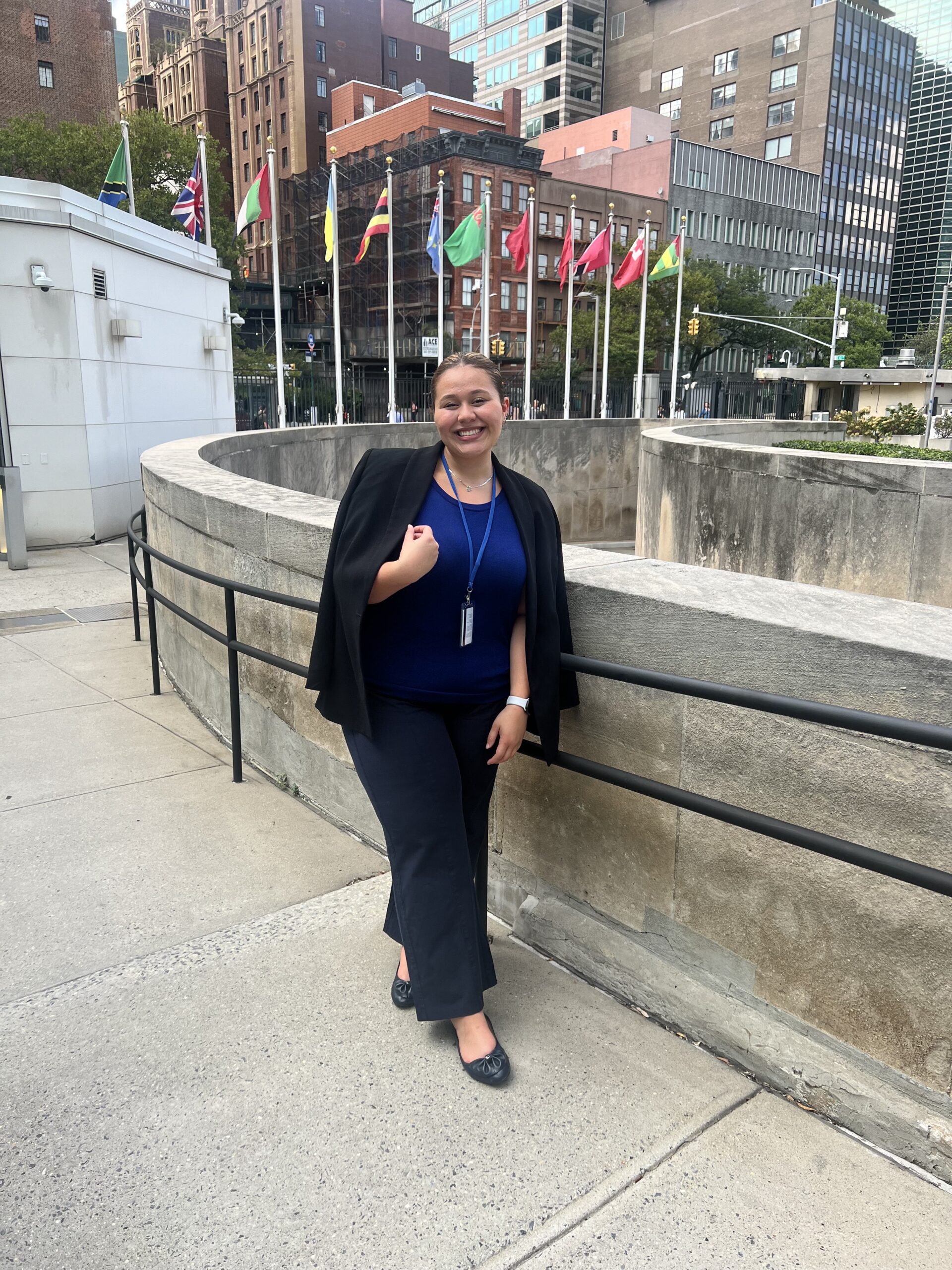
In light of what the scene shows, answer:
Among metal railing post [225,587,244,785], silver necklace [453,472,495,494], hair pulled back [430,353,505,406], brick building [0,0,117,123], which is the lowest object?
metal railing post [225,587,244,785]

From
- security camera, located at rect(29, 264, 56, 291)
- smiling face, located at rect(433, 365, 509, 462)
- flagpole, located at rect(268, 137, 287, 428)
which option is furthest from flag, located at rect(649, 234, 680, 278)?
smiling face, located at rect(433, 365, 509, 462)

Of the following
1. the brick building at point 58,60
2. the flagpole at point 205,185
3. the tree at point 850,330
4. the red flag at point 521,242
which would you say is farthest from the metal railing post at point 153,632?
the tree at point 850,330

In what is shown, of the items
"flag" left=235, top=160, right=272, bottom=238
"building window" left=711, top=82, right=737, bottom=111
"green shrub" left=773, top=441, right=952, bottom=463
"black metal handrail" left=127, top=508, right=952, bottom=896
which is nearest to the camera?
"black metal handrail" left=127, top=508, right=952, bottom=896

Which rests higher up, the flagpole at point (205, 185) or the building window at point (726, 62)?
the building window at point (726, 62)

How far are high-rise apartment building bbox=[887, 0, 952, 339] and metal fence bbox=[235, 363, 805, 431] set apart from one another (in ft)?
214

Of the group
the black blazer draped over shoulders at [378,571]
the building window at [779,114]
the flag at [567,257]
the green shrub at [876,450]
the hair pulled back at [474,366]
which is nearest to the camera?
the black blazer draped over shoulders at [378,571]

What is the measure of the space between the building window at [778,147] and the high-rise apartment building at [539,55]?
829 inches

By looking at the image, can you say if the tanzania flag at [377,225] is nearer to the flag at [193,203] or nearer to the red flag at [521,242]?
the flag at [193,203]

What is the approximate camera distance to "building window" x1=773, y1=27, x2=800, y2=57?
10219 cm

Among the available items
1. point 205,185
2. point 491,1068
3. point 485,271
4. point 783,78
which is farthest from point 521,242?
point 783,78

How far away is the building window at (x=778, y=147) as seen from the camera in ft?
341

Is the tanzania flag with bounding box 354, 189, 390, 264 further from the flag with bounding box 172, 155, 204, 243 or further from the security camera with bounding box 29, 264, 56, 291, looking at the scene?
the security camera with bounding box 29, 264, 56, 291

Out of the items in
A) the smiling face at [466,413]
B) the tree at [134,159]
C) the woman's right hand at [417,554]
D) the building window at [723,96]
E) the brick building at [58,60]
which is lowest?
the woman's right hand at [417,554]

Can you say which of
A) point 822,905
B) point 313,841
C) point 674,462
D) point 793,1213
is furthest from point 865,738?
point 674,462
